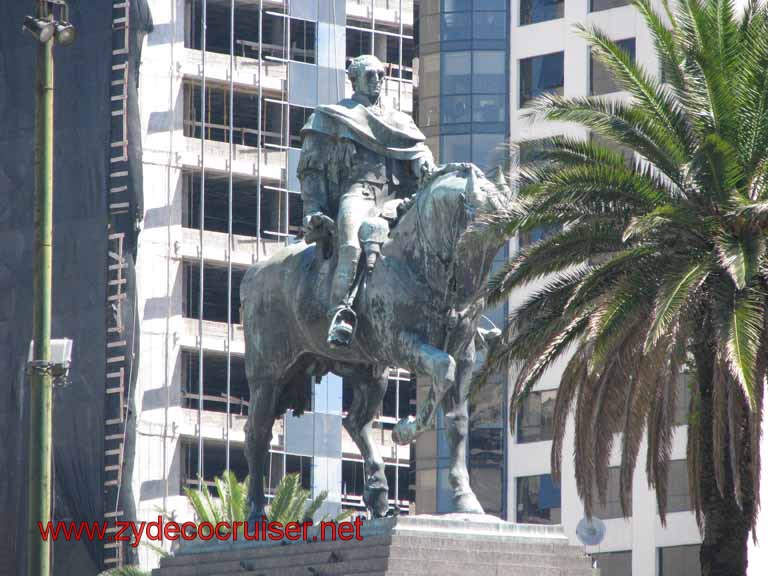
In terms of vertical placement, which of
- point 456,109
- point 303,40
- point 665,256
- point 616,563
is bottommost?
point 616,563

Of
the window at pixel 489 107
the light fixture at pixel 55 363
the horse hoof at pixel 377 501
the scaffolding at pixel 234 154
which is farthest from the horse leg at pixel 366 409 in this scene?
the window at pixel 489 107

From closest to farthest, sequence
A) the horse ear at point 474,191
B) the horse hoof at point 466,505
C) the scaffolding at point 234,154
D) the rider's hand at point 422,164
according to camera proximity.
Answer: the horse ear at point 474,191 < the horse hoof at point 466,505 < the rider's hand at point 422,164 < the scaffolding at point 234,154

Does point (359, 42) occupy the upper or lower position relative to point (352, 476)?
upper

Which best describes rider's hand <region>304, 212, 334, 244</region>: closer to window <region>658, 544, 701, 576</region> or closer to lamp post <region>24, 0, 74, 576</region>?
lamp post <region>24, 0, 74, 576</region>

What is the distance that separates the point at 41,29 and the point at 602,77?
49.9 meters

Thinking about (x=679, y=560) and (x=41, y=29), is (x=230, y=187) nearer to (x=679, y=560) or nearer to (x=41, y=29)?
(x=679, y=560)

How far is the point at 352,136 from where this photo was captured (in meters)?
32.0

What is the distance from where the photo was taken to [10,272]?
77.1m

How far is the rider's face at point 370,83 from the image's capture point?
105 ft

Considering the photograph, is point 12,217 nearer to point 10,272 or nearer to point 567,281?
point 10,272

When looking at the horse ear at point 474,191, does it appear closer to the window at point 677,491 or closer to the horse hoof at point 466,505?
the horse hoof at point 466,505

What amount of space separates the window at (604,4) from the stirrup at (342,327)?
1905 inches

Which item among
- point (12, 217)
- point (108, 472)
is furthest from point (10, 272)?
point (108, 472)

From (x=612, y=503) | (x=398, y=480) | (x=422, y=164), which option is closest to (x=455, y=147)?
(x=398, y=480)
